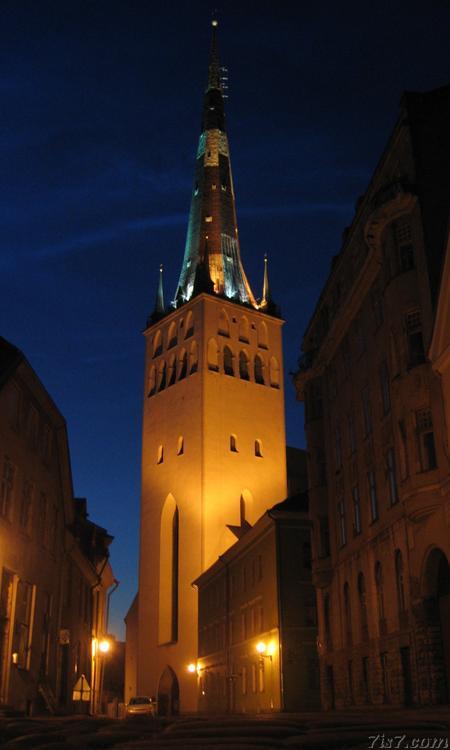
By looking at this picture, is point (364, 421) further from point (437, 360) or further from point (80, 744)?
point (80, 744)

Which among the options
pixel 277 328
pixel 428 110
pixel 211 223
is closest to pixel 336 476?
pixel 428 110

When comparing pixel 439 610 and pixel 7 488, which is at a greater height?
pixel 7 488

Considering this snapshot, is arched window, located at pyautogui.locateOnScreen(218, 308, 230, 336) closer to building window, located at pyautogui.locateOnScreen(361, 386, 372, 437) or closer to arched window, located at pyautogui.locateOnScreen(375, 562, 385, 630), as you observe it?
building window, located at pyautogui.locateOnScreen(361, 386, 372, 437)

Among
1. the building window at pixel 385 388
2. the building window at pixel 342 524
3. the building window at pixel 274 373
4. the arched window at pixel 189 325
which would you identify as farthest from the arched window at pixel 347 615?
the arched window at pixel 189 325

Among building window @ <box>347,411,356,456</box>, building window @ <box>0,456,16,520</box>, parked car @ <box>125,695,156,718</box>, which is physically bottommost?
parked car @ <box>125,695,156,718</box>

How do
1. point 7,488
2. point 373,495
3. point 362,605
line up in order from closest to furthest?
point 7,488 < point 373,495 < point 362,605

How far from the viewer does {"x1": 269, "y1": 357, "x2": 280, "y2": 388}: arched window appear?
Result: 8944cm

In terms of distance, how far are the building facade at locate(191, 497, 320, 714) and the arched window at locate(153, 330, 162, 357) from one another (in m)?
32.7

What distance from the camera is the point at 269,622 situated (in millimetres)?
51312

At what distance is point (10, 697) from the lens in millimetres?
30812

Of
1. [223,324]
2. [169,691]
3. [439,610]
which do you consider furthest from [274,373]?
[439,610]

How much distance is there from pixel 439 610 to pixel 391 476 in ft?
20.4

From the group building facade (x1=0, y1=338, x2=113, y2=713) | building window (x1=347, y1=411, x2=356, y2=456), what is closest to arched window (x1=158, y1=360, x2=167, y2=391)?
building facade (x1=0, y1=338, x2=113, y2=713)

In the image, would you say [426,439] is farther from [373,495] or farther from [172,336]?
[172,336]
